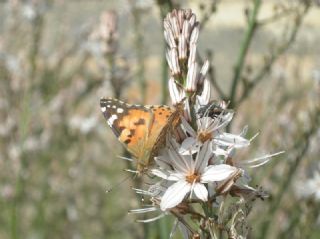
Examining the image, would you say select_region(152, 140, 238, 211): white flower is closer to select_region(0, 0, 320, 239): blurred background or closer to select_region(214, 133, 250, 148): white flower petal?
select_region(214, 133, 250, 148): white flower petal

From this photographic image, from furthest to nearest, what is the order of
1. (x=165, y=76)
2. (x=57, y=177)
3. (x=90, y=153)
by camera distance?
(x=90, y=153), (x=57, y=177), (x=165, y=76)

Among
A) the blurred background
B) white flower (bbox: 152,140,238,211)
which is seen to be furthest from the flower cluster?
the blurred background

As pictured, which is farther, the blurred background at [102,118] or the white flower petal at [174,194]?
the blurred background at [102,118]

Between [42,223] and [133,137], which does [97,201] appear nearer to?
[42,223]

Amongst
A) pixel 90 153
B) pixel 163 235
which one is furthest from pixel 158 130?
pixel 90 153

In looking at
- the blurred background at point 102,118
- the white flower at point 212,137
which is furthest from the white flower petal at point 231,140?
the blurred background at point 102,118

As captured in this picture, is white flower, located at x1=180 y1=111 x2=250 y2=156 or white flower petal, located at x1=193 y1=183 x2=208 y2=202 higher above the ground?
white flower, located at x1=180 y1=111 x2=250 y2=156

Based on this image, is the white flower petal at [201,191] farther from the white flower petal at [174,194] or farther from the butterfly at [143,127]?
the butterfly at [143,127]
